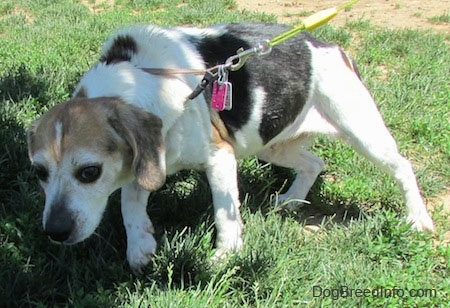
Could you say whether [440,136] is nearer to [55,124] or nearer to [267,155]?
[267,155]

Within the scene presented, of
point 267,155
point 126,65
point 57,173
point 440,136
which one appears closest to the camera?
point 57,173

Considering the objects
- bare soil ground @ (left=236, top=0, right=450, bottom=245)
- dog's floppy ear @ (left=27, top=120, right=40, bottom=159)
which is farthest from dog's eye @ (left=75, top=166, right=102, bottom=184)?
bare soil ground @ (left=236, top=0, right=450, bottom=245)

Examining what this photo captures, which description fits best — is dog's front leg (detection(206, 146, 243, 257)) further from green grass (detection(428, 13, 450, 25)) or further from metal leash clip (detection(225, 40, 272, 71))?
green grass (detection(428, 13, 450, 25))

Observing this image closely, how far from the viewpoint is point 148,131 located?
2.84 meters

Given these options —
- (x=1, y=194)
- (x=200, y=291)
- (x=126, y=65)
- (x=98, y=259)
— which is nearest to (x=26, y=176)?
(x=1, y=194)

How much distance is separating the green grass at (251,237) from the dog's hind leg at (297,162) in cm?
14

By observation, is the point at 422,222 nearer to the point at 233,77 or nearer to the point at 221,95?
the point at 233,77

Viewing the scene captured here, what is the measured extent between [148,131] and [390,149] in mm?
1805

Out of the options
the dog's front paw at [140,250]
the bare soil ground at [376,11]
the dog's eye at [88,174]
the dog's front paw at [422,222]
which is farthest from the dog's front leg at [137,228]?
the bare soil ground at [376,11]

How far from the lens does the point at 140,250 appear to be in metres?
3.17

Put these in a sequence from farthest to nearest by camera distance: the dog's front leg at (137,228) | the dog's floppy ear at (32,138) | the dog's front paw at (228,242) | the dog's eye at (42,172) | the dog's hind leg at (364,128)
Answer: the dog's hind leg at (364,128) → the dog's front paw at (228,242) → the dog's front leg at (137,228) → the dog's floppy ear at (32,138) → the dog's eye at (42,172)
